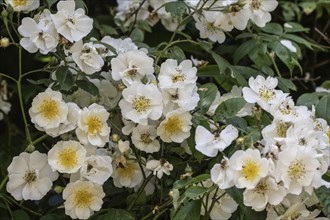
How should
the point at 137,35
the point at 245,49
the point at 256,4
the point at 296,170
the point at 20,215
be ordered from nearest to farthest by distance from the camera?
1. the point at 296,170
2. the point at 20,215
3. the point at 256,4
4. the point at 245,49
5. the point at 137,35

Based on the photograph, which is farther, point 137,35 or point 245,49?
point 137,35

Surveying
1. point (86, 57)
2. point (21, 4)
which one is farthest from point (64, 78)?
point (21, 4)

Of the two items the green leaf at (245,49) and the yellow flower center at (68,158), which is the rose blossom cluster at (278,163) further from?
the green leaf at (245,49)

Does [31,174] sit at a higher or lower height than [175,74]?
lower

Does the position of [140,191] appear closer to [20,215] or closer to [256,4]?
[20,215]

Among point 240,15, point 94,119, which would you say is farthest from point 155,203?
point 240,15

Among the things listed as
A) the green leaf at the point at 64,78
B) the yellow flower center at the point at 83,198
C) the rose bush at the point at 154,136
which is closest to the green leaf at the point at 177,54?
the rose bush at the point at 154,136

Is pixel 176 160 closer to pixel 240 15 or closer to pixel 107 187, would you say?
pixel 107 187

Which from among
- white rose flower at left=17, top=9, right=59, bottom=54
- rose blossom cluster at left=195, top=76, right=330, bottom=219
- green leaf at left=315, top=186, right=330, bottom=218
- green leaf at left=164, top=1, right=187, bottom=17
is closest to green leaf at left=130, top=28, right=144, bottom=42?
green leaf at left=164, top=1, right=187, bottom=17
